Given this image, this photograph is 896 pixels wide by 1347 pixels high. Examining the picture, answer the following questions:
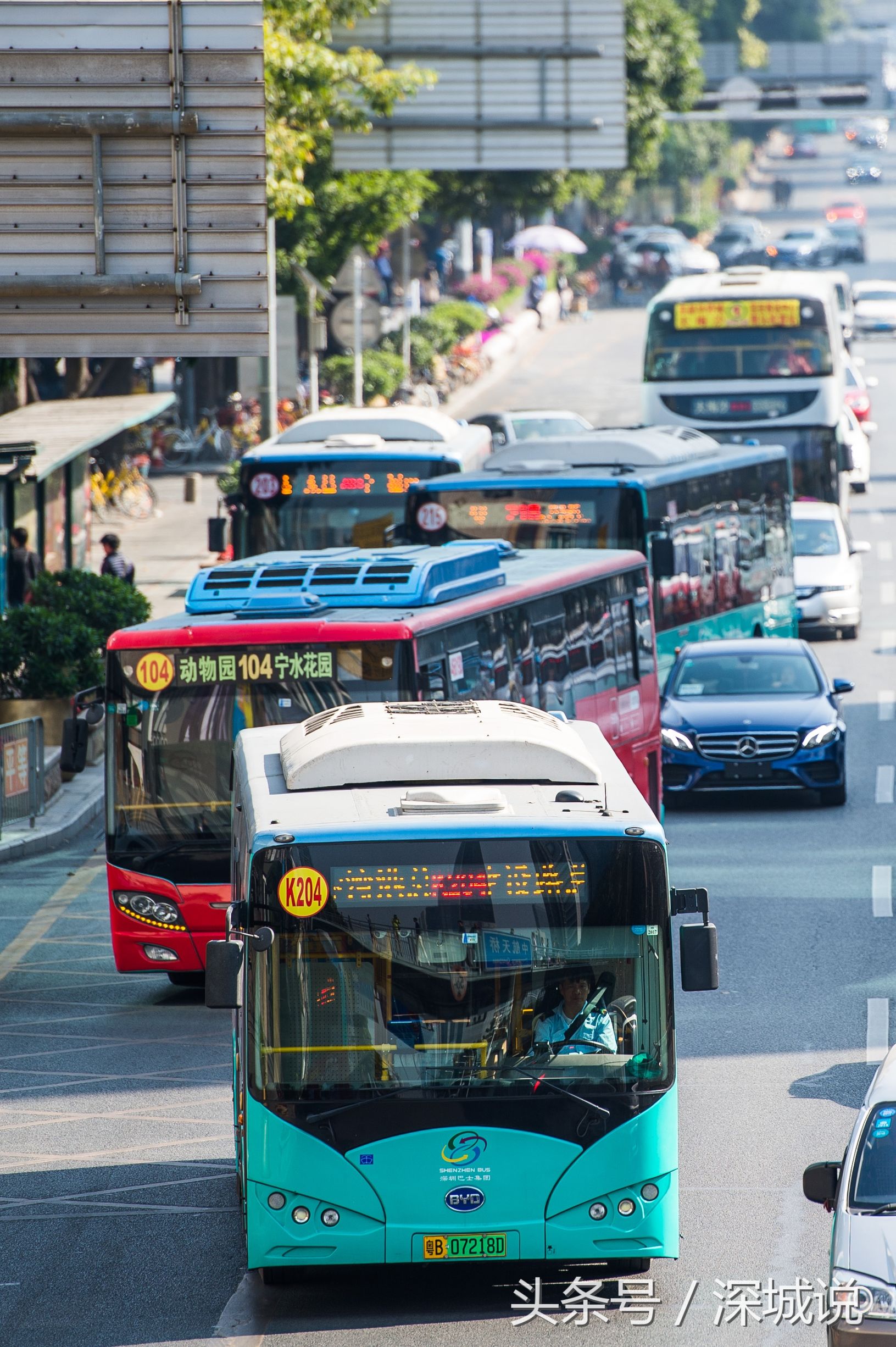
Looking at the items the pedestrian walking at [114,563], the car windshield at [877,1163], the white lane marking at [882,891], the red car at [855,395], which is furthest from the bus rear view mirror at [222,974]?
the red car at [855,395]

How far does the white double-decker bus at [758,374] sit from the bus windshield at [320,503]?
10463 mm

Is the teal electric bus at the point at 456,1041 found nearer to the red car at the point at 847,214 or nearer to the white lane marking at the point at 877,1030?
the white lane marking at the point at 877,1030

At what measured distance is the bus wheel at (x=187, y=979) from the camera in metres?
15.1

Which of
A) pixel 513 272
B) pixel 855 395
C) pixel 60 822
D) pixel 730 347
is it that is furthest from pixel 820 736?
pixel 513 272

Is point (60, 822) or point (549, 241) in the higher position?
point (549, 241)

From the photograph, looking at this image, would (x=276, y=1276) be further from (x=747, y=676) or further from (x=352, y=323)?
(x=352, y=323)

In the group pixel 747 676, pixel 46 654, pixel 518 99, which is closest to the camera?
pixel 747 676

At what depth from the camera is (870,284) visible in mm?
70000

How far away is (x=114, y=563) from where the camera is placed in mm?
27547

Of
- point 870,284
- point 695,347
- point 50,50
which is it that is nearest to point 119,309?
point 50,50

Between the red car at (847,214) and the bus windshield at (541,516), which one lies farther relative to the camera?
the red car at (847,214)

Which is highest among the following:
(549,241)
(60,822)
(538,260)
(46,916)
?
(549,241)

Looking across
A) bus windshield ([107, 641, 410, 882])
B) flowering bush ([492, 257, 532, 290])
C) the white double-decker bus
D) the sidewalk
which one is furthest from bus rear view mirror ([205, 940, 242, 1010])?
flowering bush ([492, 257, 532, 290])

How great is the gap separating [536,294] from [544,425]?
35.0m
